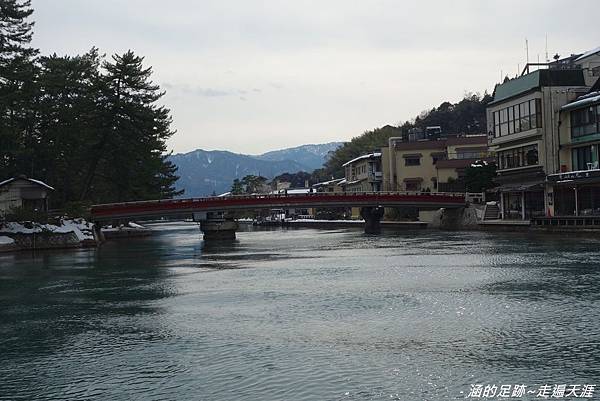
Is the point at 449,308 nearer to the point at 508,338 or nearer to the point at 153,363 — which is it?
the point at 508,338

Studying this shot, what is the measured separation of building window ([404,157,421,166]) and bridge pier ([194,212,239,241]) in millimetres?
25224

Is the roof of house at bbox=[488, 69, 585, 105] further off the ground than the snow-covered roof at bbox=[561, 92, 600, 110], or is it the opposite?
the roof of house at bbox=[488, 69, 585, 105]

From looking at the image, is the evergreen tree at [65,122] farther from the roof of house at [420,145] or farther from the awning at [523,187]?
the roof of house at [420,145]

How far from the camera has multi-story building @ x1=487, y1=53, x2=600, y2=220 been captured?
4362cm

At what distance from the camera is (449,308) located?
1593cm

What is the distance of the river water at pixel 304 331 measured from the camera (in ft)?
33.4

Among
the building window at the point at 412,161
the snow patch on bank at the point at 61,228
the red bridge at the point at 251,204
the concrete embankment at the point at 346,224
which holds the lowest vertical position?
the concrete embankment at the point at 346,224

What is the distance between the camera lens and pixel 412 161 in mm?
73625

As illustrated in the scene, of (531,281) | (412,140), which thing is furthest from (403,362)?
(412,140)

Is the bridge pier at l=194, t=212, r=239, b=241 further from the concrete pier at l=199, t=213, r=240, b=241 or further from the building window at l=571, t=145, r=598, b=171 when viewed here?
the building window at l=571, t=145, r=598, b=171

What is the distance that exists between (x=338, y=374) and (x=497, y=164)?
45033mm

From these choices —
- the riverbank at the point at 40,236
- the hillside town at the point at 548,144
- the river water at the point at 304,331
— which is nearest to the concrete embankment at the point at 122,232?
the riverbank at the point at 40,236

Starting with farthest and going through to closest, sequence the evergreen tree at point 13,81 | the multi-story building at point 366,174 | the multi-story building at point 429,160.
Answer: the multi-story building at point 366,174 < the multi-story building at point 429,160 < the evergreen tree at point 13,81

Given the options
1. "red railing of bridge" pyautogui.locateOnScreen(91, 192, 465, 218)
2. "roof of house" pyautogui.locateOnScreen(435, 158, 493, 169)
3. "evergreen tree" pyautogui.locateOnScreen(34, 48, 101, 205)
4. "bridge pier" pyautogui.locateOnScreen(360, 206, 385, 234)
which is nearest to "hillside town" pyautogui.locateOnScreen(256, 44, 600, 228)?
"red railing of bridge" pyautogui.locateOnScreen(91, 192, 465, 218)
